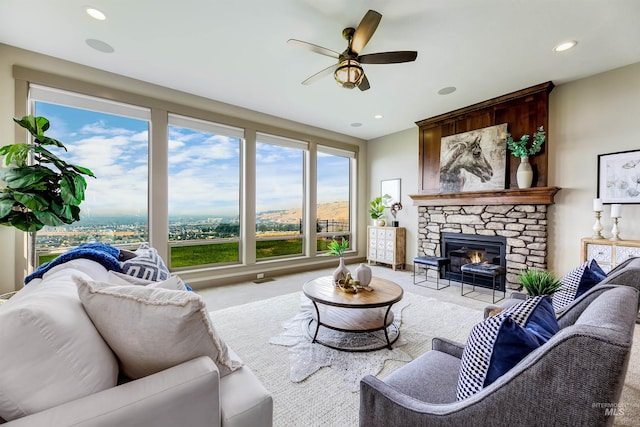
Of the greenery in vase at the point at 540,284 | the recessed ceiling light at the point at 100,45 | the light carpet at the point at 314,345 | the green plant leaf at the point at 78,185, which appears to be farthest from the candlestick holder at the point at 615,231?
the recessed ceiling light at the point at 100,45

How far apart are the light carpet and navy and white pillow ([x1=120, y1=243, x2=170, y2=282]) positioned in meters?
0.95

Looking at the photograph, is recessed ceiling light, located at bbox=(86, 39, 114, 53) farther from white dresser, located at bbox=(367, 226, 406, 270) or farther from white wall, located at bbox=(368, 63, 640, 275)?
white wall, located at bbox=(368, 63, 640, 275)

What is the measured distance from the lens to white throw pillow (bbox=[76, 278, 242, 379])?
978mm

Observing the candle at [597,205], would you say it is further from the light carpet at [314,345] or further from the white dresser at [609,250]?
the light carpet at [314,345]

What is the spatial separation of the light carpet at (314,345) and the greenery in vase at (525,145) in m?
2.42

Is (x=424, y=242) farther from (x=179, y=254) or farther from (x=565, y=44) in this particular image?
(x=179, y=254)

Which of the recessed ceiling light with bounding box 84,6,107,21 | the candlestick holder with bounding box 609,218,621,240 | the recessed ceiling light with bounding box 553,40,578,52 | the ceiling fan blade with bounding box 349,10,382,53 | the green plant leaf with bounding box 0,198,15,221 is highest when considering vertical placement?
the recessed ceiling light with bounding box 84,6,107,21

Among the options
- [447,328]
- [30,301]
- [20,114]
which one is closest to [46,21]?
[20,114]

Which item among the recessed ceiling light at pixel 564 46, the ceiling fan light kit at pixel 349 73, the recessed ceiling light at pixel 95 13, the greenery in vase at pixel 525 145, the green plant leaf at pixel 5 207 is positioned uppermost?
the recessed ceiling light at pixel 95 13

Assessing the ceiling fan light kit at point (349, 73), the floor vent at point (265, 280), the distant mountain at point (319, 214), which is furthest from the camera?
the distant mountain at point (319, 214)

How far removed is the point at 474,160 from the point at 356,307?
3.65m

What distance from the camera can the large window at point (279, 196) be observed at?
525 centimetres

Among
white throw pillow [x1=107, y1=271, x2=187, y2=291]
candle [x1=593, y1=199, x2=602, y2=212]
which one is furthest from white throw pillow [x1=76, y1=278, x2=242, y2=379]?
candle [x1=593, y1=199, x2=602, y2=212]

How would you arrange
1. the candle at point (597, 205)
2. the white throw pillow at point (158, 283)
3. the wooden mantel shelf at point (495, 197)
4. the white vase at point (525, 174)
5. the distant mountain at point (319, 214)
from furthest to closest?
the distant mountain at point (319, 214), the white vase at point (525, 174), the wooden mantel shelf at point (495, 197), the candle at point (597, 205), the white throw pillow at point (158, 283)
